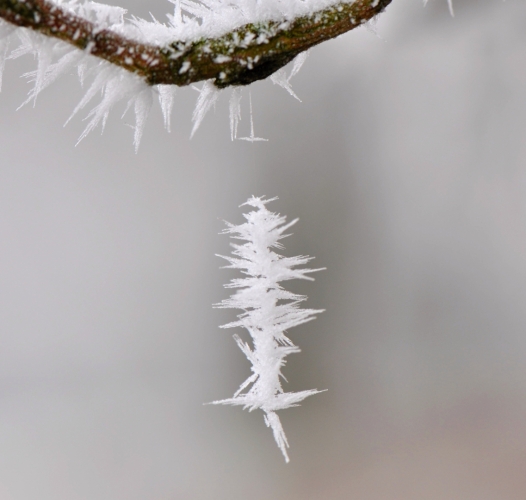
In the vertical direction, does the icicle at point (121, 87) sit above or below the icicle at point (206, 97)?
below

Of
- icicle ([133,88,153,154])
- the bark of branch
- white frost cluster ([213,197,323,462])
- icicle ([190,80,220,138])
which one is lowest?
white frost cluster ([213,197,323,462])

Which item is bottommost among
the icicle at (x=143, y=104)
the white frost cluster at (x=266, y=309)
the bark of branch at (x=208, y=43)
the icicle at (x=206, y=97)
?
the white frost cluster at (x=266, y=309)

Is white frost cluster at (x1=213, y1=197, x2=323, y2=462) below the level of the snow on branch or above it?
below

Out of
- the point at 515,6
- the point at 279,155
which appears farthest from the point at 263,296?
the point at 515,6

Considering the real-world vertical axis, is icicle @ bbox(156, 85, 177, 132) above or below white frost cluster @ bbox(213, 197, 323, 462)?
above

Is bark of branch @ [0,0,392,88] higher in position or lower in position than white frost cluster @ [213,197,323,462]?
higher
